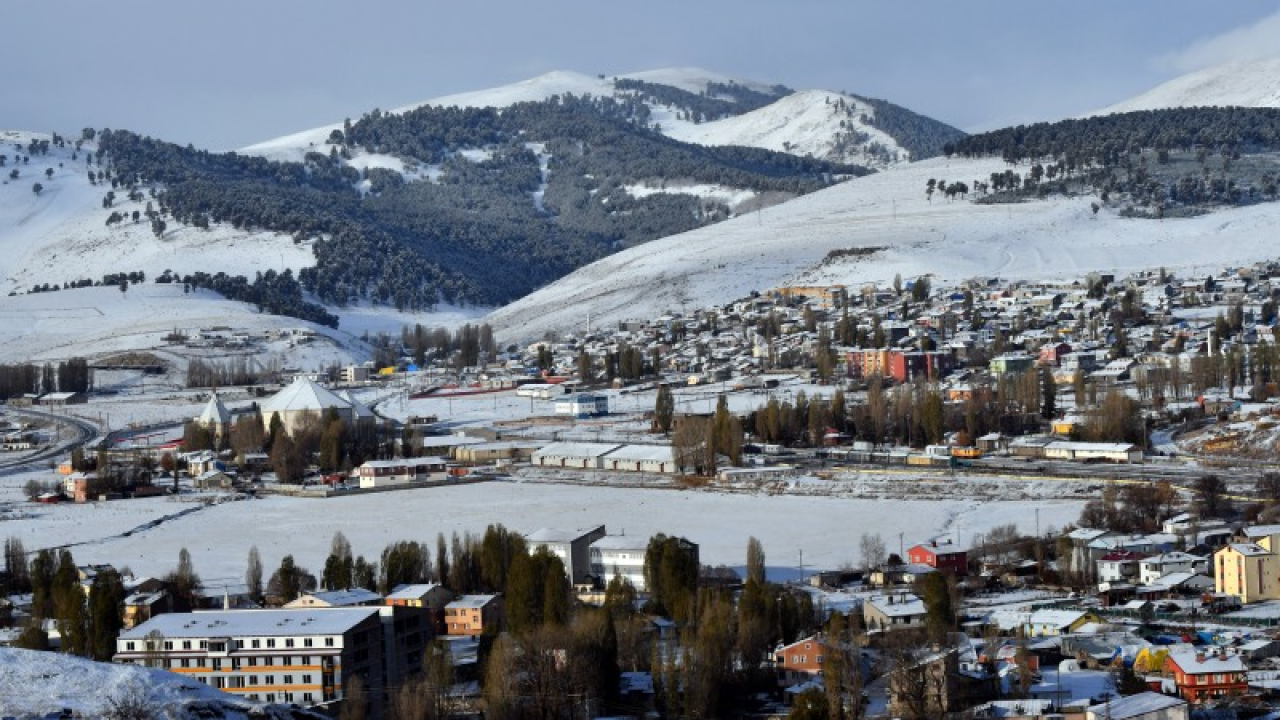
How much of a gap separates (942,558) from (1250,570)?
15.8 feet

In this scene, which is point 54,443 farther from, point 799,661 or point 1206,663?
point 1206,663

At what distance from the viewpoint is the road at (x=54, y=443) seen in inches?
2066

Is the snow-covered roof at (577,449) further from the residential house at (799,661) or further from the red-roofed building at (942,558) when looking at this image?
the residential house at (799,661)

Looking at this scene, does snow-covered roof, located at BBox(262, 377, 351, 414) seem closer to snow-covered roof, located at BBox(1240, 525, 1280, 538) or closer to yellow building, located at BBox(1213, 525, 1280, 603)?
snow-covered roof, located at BBox(1240, 525, 1280, 538)

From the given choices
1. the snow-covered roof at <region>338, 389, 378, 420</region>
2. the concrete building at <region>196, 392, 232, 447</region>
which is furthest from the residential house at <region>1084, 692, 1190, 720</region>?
the concrete building at <region>196, 392, 232, 447</region>

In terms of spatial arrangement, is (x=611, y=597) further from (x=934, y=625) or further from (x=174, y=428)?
(x=174, y=428)

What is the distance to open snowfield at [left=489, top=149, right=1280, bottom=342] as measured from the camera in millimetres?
87688

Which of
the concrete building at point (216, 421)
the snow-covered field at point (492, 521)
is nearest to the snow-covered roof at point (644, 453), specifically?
the snow-covered field at point (492, 521)

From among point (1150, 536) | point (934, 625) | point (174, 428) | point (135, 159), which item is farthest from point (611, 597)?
point (135, 159)

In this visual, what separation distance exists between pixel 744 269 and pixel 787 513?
188 ft

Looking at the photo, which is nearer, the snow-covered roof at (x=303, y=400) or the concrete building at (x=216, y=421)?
the concrete building at (x=216, y=421)

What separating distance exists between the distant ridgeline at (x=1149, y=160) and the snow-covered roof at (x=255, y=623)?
250ft

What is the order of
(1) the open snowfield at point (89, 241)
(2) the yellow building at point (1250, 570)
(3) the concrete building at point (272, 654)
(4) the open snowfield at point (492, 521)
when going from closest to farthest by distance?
1. (3) the concrete building at point (272, 654)
2. (2) the yellow building at point (1250, 570)
3. (4) the open snowfield at point (492, 521)
4. (1) the open snowfield at point (89, 241)

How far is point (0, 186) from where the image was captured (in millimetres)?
140500
